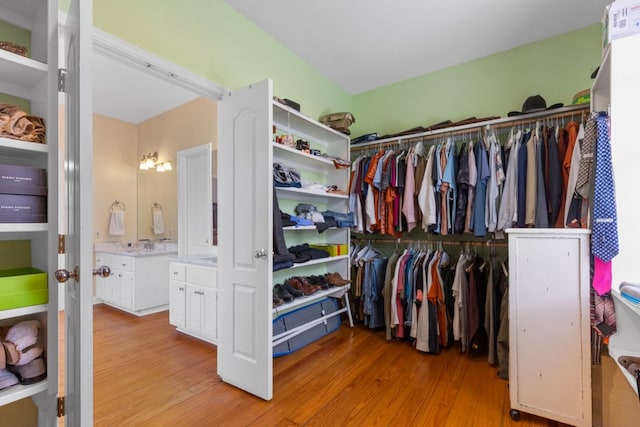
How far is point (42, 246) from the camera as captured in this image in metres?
1.23

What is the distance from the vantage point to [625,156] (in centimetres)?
145

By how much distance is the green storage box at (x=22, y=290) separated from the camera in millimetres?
1049

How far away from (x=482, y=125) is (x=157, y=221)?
14.7 feet

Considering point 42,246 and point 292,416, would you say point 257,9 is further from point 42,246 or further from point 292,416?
point 292,416

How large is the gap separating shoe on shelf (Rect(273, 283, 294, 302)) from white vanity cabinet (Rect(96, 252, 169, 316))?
83.9 inches

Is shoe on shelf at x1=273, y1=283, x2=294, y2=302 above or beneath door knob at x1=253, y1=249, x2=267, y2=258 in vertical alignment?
beneath

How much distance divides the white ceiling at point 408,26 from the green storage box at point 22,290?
2.18 meters

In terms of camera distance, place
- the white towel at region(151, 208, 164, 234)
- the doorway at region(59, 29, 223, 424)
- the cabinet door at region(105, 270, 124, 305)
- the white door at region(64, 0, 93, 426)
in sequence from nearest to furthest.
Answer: the white door at region(64, 0, 93, 426)
the doorway at region(59, 29, 223, 424)
the cabinet door at region(105, 270, 124, 305)
the white towel at region(151, 208, 164, 234)

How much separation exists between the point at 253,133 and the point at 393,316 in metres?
2.05

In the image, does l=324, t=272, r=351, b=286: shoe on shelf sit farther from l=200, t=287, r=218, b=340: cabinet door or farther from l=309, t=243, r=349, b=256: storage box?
l=200, t=287, r=218, b=340: cabinet door

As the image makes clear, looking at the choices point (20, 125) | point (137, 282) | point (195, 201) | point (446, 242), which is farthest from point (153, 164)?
point (446, 242)

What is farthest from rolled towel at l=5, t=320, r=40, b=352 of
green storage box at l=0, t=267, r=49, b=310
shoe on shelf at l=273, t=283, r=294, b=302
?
shoe on shelf at l=273, t=283, r=294, b=302

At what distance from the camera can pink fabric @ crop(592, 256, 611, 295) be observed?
1465 mm

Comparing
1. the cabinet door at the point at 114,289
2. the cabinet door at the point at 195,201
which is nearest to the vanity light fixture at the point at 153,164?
the cabinet door at the point at 195,201
